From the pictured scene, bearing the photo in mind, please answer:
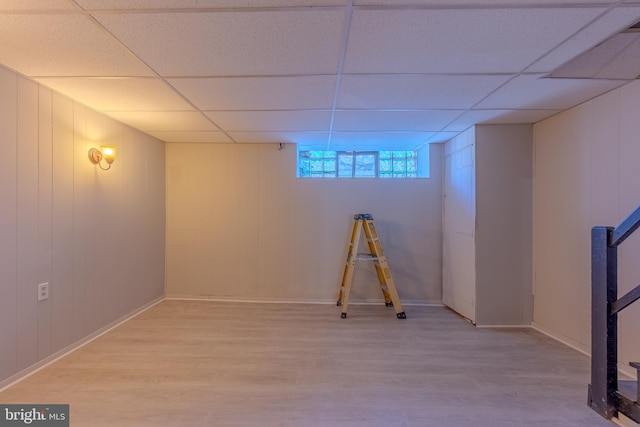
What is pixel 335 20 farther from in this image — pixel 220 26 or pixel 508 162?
pixel 508 162

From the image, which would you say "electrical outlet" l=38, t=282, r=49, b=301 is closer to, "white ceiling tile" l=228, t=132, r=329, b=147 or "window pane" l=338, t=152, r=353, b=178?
"white ceiling tile" l=228, t=132, r=329, b=147

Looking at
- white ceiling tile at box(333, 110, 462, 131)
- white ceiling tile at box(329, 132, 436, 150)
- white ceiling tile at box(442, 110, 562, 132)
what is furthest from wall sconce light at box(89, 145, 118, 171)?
white ceiling tile at box(442, 110, 562, 132)

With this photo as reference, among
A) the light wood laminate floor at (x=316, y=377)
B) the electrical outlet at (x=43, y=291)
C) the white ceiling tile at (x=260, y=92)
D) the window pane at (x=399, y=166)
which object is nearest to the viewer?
the light wood laminate floor at (x=316, y=377)

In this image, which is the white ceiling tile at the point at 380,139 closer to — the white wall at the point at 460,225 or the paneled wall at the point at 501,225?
the white wall at the point at 460,225

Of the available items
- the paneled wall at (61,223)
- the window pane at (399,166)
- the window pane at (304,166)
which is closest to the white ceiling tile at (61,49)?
the paneled wall at (61,223)

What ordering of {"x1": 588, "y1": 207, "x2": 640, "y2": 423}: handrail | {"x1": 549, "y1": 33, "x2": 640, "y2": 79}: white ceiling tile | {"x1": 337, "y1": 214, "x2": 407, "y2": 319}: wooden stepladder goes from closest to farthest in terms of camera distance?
{"x1": 588, "y1": 207, "x2": 640, "y2": 423}: handrail → {"x1": 549, "y1": 33, "x2": 640, "y2": 79}: white ceiling tile → {"x1": 337, "y1": 214, "x2": 407, "y2": 319}: wooden stepladder

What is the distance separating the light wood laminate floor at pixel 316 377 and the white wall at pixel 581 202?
357 mm

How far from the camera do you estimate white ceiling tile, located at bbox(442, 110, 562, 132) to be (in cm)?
293

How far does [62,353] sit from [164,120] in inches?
89.8

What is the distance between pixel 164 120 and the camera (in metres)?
3.20

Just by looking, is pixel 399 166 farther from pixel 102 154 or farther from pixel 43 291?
pixel 43 291

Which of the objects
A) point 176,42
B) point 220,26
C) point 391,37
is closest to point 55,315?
point 176,42

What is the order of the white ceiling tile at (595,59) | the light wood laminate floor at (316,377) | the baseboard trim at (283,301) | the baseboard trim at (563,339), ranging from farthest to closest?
the baseboard trim at (283,301)
the baseboard trim at (563,339)
the light wood laminate floor at (316,377)
the white ceiling tile at (595,59)

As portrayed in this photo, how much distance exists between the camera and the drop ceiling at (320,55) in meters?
1.49
